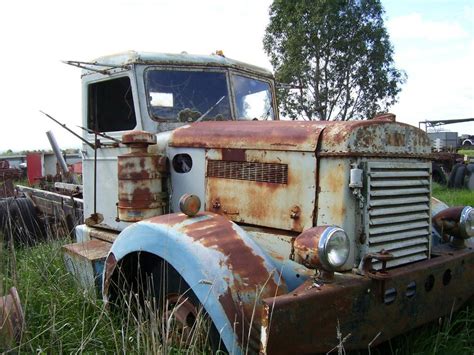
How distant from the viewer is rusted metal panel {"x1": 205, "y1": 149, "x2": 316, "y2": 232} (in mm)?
2869

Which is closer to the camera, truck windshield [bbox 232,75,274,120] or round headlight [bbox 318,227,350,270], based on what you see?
round headlight [bbox 318,227,350,270]

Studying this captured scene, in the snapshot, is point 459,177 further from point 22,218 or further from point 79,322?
point 79,322

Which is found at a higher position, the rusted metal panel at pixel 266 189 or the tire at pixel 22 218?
the rusted metal panel at pixel 266 189

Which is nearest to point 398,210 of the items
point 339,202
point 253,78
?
point 339,202

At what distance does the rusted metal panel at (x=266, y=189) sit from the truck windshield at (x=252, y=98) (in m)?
1.00

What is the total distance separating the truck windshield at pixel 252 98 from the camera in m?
4.27

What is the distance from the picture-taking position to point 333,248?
2.47 metres

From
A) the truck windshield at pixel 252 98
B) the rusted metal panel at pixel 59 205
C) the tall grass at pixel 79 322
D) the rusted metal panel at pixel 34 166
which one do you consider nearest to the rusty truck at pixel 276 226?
the tall grass at pixel 79 322

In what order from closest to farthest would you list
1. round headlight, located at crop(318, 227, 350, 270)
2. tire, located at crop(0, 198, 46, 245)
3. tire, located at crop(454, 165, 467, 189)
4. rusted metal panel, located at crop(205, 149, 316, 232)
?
round headlight, located at crop(318, 227, 350, 270) → rusted metal panel, located at crop(205, 149, 316, 232) → tire, located at crop(0, 198, 46, 245) → tire, located at crop(454, 165, 467, 189)

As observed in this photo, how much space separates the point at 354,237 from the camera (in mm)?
2746

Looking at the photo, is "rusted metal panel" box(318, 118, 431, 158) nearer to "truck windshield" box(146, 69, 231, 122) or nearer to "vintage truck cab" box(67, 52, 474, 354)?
"vintage truck cab" box(67, 52, 474, 354)

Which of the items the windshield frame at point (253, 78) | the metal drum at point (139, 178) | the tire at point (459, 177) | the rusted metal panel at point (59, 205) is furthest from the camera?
the tire at point (459, 177)

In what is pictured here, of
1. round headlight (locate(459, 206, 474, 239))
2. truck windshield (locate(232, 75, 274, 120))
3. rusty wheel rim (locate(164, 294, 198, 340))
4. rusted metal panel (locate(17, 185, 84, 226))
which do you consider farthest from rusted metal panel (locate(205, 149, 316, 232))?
rusted metal panel (locate(17, 185, 84, 226))

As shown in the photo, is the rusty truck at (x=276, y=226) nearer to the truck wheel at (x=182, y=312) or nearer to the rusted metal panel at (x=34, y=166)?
the truck wheel at (x=182, y=312)
